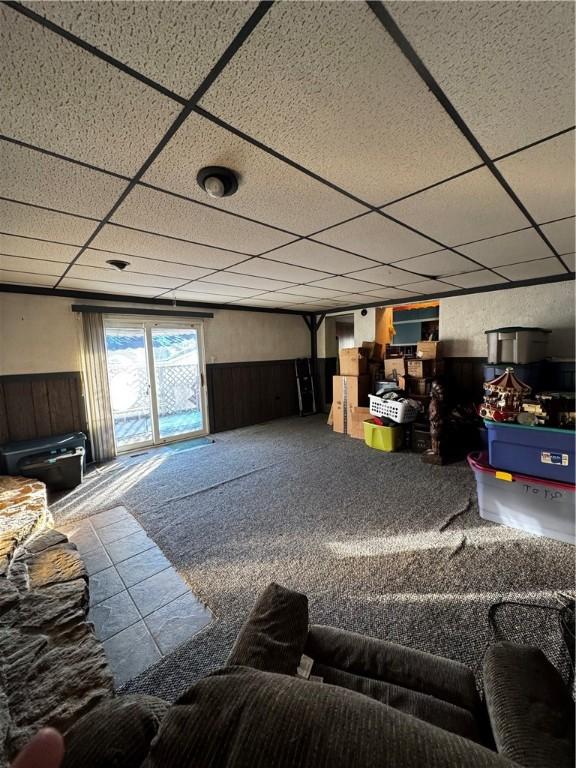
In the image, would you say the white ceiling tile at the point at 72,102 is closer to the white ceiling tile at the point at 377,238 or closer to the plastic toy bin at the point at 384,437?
the white ceiling tile at the point at 377,238

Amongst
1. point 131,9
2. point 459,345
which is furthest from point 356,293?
point 131,9

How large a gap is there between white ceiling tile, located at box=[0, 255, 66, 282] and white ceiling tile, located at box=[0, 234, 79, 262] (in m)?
0.12

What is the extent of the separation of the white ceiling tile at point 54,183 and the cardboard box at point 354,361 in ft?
13.2

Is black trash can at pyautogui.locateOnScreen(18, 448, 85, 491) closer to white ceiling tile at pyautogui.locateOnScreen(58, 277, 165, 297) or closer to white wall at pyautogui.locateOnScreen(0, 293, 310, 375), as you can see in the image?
white wall at pyautogui.locateOnScreen(0, 293, 310, 375)

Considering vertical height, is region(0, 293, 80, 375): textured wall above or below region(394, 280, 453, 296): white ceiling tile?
below

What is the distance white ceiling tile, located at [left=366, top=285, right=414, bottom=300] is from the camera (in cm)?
442

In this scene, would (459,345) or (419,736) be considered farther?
(459,345)

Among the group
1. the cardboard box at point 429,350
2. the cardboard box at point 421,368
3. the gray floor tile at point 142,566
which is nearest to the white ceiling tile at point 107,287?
the gray floor tile at point 142,566

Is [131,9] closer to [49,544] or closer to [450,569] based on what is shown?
[49,544]

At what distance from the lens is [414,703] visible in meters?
0.84

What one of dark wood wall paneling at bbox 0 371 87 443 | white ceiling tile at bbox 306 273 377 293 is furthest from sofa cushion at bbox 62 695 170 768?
dark wood wall paneling at bbox 0 371 87 443

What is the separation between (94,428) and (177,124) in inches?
163

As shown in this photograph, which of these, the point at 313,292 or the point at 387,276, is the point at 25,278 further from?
the point at 387,276

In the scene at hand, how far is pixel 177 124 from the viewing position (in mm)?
1107
